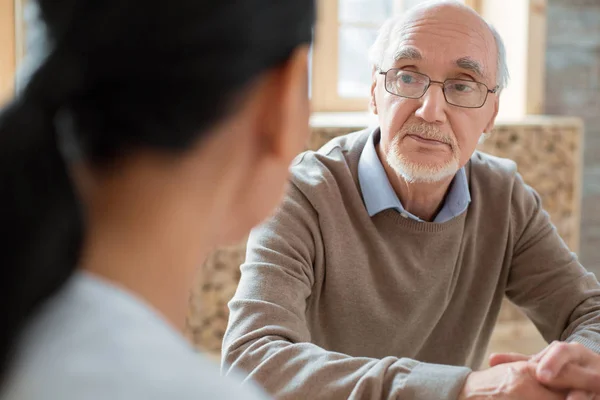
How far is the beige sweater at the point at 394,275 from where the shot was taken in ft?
4.63

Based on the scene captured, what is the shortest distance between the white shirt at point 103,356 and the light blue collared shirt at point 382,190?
113cm

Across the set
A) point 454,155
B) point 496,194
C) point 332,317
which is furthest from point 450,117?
point 332,317

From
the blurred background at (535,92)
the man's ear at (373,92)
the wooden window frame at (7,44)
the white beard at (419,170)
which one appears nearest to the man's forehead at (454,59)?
the man's ear at (373,92)

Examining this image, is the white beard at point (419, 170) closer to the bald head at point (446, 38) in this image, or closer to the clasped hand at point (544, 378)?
the bald head at point (446, 38)

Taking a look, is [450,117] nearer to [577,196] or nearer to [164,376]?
[164,376]

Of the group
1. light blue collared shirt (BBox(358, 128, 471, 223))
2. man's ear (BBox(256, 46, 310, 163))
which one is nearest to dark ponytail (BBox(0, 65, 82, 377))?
man's ear (BBox(256, 46, 310, 163))

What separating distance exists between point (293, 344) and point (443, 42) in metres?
0.78

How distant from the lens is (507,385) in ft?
3.94

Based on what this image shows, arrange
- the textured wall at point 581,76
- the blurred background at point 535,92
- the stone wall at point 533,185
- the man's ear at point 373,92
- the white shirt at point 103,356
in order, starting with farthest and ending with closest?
1. the textured wall at point 581,76
2. the blurred background at point 535,92
3. the stone wall at point 533,185
4. the man's ear at point 373,92
5. the white shirt at point 103,356

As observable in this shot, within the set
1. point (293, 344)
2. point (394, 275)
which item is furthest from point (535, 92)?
point (293, 344)

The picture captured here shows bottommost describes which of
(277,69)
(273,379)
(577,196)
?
(577,196)

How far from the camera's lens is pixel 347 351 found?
5.41 ft

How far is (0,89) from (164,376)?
9.07ft

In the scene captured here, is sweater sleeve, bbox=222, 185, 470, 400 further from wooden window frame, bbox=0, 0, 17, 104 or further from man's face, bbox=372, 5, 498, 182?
wooden window frame, bbox=0, 0, 17, 104
